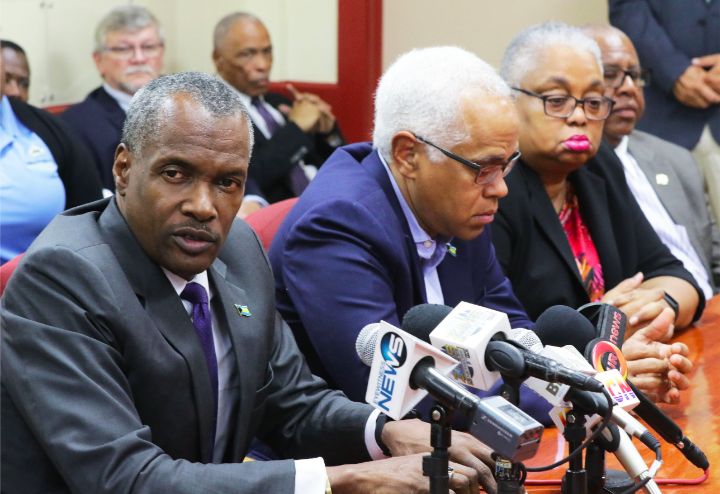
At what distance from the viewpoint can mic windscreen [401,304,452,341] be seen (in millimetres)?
1642

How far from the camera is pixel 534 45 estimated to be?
315 centimetres

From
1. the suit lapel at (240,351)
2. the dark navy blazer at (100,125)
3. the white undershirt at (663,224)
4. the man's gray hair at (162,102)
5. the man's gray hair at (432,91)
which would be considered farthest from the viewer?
the dark navy blazer at (100,125)

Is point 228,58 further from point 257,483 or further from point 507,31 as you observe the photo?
point 257,483

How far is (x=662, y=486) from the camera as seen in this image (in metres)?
2.02

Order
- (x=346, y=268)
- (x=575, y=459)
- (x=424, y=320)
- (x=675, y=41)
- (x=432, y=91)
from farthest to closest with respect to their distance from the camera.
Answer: (x=675, y=41) < (x=432, y=91) < (x=346, y=268) < (x=575, y=459) < (x=424, y=320)

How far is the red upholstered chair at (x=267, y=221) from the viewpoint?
9.38 feet

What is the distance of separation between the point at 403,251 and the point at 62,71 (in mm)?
3410

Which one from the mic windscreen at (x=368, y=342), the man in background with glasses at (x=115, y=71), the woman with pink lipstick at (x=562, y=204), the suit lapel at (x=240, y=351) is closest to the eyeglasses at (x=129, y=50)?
the man in background with glasses at (x=115, y=71)

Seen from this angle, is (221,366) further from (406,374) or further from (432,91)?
(432,91)

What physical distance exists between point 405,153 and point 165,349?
3.04 feet

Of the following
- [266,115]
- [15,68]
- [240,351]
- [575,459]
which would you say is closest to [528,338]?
[575,459]

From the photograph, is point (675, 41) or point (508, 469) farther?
point (675, 41)

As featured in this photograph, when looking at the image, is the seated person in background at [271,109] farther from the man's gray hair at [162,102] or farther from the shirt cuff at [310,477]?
the shirt cuff at [310,477]

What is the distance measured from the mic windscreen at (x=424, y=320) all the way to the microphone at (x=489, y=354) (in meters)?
0.04
